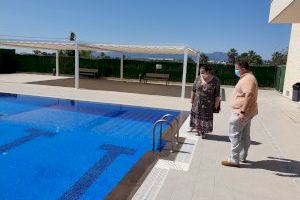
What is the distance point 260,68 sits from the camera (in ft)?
73.0

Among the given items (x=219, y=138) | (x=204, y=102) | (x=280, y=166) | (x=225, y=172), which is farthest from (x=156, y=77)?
(x=225, y=172)

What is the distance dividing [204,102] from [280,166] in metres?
2.19

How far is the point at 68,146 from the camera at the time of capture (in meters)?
6.99

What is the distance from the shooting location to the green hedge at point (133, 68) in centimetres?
2230

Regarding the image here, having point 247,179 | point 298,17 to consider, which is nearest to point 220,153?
point 247,179

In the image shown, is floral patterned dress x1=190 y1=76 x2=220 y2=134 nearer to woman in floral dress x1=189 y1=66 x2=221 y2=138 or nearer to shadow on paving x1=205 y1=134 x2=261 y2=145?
woman in floral dress x1=189 y1=66 x2=221 y2=138

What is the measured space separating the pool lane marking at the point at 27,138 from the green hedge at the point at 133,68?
16.7 metres

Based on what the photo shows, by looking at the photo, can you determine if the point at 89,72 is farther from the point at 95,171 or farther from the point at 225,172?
the point at 225,172

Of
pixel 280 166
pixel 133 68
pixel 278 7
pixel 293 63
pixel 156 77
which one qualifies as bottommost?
pixel 280 166

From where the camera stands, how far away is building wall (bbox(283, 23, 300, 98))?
51.4 ft

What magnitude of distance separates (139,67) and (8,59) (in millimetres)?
12353

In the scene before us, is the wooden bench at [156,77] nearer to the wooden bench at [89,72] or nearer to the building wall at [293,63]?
the wooden bench at [89,72]

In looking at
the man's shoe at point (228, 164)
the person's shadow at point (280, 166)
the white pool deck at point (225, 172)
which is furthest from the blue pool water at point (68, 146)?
the person's shadow at point (280, 166)

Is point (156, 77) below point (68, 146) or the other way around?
the other way around
